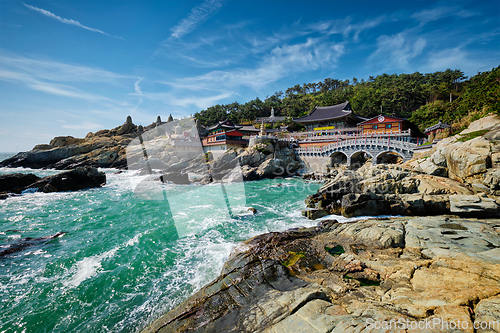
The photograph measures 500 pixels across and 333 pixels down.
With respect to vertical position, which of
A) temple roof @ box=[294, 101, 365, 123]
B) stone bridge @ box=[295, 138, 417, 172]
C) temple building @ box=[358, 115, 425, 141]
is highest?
temple roof @ box=[294, 101, 365, 123]

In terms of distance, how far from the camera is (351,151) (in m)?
32.8

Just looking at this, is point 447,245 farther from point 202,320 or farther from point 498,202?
point 202,320

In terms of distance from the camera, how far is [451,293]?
17.4ft

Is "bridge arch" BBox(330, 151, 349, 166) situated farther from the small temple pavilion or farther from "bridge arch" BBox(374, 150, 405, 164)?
the small temple pavilion

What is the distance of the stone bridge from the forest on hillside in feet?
23.1

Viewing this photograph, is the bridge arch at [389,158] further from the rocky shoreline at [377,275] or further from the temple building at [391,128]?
the rocky shoreline at [377,275]

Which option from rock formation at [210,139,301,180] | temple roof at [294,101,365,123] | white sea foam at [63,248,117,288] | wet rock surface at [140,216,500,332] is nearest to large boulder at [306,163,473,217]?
wet rock surface at [140,216,500,332]

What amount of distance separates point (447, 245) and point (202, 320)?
1020 centimetres

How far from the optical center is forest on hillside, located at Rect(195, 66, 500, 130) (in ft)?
88.7

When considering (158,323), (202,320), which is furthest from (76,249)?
(202,320)

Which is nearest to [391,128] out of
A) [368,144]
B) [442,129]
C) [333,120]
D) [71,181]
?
[442,129]

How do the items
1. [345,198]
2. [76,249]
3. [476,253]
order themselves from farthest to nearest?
1. [345,198]
2. [76,249]
3. [476,253]

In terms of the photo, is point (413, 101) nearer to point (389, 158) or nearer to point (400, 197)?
point (389, 158)

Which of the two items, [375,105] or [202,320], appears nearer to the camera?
[202,320]
